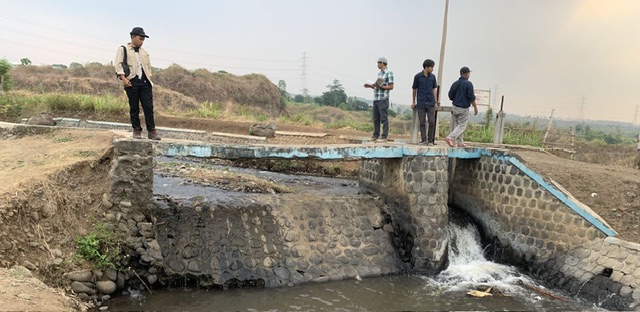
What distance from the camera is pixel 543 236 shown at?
369 inches

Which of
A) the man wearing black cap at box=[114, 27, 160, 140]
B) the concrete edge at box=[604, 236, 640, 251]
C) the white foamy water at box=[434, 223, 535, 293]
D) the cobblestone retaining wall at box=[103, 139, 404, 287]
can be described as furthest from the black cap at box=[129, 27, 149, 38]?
the concrete edge at box=[604, 236, 640, 251]

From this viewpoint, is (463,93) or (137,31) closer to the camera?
(137,31)

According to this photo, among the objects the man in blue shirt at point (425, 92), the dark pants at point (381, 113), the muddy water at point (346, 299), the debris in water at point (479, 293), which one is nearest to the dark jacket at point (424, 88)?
the man in blue shirt at point (425, 92)

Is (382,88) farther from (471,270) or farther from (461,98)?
(471,270)

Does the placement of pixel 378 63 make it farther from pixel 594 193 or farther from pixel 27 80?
pixel 27 80

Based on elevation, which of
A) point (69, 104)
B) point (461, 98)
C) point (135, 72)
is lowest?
point (69, 104)

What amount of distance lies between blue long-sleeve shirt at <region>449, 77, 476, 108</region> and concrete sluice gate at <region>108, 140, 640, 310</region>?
111 centimetres

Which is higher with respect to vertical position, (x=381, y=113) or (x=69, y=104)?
(x=381, y=113)

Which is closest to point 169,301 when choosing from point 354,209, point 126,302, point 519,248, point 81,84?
point 126,302

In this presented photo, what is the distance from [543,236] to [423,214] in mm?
2591

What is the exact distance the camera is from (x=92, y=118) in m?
21.6

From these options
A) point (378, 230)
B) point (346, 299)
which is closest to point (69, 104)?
point (378, 230)

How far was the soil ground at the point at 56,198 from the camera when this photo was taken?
5.51 meters

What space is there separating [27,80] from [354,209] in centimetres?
3863
